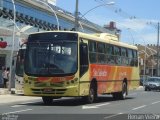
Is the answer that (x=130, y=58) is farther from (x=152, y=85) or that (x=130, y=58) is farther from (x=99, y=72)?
(x=152, y=85)

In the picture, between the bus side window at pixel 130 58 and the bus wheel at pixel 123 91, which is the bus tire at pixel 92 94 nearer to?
the bus wheel at pixel 123 91

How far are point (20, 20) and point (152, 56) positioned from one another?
60008 millimetres

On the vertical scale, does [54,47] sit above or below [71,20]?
below

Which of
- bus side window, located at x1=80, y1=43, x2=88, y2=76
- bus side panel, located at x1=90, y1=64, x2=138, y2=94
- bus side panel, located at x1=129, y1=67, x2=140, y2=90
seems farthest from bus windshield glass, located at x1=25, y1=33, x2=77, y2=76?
bus side panel, located at x1=129, y1=67, x2=140, y2=90

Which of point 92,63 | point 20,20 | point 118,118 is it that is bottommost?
point 118,118

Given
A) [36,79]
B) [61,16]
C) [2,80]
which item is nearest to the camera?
[36,79]

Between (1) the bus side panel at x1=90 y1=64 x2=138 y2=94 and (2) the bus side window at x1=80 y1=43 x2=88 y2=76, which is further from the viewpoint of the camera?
(1) the bus side panel at x1=90 y1=64 x2=138 y2=94

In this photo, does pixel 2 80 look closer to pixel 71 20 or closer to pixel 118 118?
pixel 118 118

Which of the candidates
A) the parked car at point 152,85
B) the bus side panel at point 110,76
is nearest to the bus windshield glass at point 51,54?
the bus side panel at point 110,76

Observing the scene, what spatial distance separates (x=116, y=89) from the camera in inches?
1212

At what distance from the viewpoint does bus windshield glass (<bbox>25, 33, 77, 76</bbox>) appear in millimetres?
24219

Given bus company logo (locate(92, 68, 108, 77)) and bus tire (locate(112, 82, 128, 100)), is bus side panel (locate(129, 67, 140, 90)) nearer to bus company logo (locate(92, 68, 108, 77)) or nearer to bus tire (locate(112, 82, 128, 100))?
bus tire (locate(112, 82, 128, 100))

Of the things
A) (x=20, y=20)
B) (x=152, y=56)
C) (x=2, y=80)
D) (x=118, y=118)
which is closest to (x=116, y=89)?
(x=118, y=118)

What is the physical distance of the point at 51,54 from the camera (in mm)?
24344
